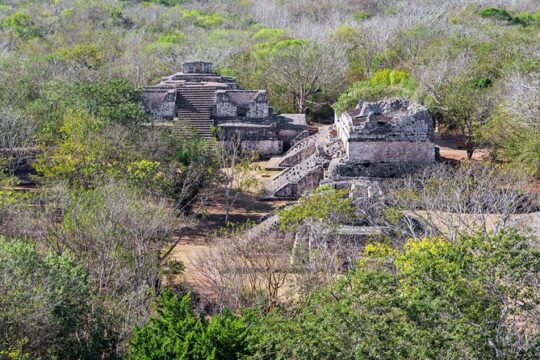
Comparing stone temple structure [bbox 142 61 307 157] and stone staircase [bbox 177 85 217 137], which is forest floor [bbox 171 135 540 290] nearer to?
stone temple structure [bbox 142 61 307 157]

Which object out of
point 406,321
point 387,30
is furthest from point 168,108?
point 406,321

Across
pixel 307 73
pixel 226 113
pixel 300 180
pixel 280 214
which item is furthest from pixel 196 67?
pixel 280 214

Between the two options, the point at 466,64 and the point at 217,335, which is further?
the point at 466,64

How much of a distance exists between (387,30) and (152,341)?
3395cm

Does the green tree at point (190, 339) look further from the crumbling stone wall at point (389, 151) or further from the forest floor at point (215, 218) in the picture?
the crumbling stone wall at point (389, 151)

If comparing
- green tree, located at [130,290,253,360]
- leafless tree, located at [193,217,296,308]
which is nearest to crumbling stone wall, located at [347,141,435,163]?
leafless tree, located at [193,217,296,308]

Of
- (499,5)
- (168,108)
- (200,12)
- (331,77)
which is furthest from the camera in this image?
(200,12)

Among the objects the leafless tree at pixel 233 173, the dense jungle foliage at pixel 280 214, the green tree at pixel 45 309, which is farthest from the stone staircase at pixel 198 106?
the green tree at pixel 45 309

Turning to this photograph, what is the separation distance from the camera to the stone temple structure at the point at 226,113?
27.4 meters

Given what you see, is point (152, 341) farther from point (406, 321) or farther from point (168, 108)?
point (168, 108)

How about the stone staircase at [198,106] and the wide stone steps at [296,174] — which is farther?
the stone staircase at [198,106]

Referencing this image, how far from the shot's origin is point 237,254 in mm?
13172

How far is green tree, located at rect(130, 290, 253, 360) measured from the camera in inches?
350

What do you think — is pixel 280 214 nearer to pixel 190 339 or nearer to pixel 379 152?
pixel 190 339
